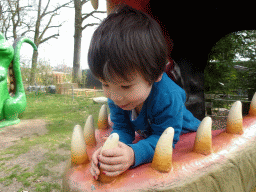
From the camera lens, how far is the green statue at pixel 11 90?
3.32 meters

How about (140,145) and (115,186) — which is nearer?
(115,186)

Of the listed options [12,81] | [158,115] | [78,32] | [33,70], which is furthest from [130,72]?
[78,32]

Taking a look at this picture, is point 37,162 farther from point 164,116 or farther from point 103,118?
point 164,116

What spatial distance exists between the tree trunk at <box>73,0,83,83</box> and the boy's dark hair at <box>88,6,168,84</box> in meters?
9.31

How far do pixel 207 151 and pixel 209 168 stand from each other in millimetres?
56

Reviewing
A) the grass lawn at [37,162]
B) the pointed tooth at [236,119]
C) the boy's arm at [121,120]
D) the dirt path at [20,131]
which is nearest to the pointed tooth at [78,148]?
the boy's arm at [121,120]

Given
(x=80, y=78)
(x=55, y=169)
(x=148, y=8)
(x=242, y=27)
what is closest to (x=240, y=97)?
(x=242, y=27)

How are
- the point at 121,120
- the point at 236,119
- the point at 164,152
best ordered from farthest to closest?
the point at 121,120 → the point at 236,119 → the point at 164,152

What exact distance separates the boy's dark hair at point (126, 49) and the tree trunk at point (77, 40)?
30.5ft

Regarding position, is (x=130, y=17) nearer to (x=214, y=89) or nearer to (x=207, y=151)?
(x=207, y=151)

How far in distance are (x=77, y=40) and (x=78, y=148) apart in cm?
1003

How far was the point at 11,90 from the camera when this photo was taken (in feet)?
12.8

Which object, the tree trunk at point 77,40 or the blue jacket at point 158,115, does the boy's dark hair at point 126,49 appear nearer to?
the blue jacket at point 158,115

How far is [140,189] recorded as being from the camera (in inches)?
22.1
